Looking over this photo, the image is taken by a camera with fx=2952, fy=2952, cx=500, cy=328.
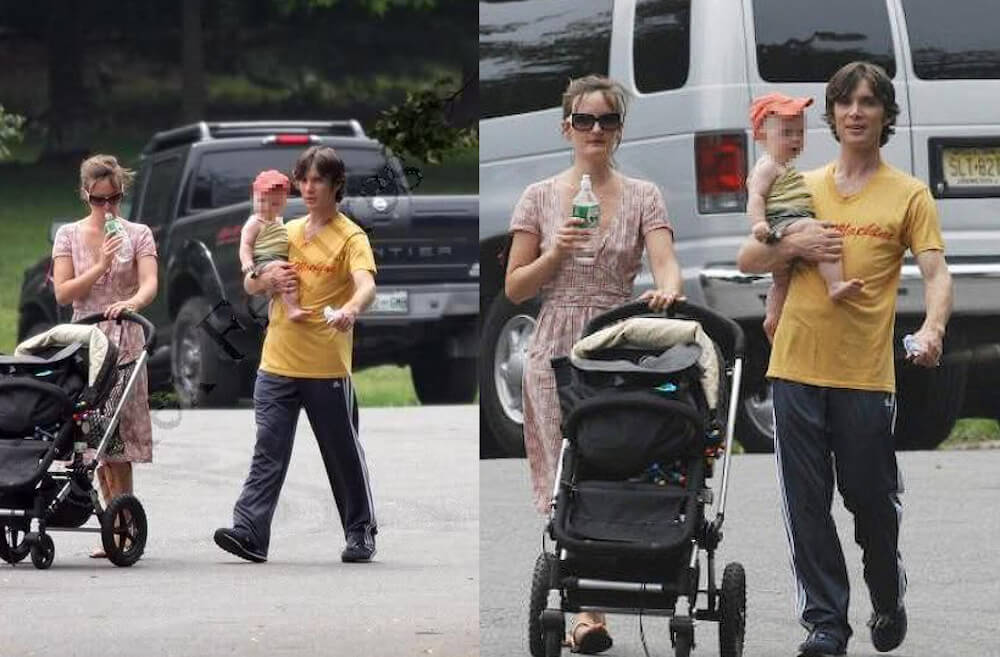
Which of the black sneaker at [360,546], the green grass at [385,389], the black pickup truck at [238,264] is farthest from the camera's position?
the green grass at [385,389]

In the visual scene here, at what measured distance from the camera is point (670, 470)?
304 inches

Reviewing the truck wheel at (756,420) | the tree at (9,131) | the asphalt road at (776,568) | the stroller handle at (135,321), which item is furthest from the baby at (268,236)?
the tree at (9,131)

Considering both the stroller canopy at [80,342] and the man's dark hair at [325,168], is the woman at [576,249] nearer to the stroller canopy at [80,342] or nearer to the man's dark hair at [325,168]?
the man's dark hair at [325,168]

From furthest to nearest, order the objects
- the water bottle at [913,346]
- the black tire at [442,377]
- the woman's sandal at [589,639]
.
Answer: the black tire at [442,377], the woman's sandal at [589,639], the water bottle at [913,346]

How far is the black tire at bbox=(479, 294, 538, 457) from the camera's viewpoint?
313 inches

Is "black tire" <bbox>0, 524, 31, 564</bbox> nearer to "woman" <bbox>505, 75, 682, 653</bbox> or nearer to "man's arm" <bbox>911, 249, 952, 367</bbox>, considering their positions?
"woman" <bbox>505, 75, 682, 653</bbox>

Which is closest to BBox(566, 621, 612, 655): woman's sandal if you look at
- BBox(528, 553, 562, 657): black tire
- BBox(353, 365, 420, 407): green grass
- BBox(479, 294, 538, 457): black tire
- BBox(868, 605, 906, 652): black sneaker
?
BBox(528, 553, 562, 657): black tire

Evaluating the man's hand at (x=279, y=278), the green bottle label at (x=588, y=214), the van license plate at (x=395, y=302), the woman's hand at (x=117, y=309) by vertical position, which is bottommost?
the van license plate at (x=395, y=302)

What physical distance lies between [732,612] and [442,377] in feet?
39.3

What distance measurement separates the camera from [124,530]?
36.3 feet

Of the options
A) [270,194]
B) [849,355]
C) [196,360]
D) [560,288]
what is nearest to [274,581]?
[270,194]

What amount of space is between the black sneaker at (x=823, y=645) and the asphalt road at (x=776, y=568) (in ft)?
0.52

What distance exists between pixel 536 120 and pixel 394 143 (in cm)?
208

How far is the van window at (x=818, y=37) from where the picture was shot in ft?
25.3
